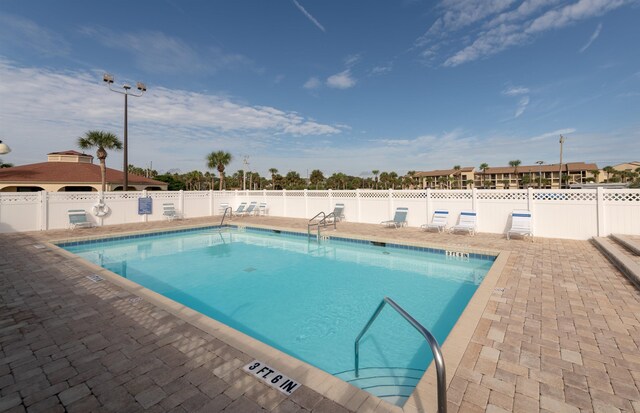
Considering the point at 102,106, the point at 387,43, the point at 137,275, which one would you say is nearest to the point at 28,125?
the point at 102,106

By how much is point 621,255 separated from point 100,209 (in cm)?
1805

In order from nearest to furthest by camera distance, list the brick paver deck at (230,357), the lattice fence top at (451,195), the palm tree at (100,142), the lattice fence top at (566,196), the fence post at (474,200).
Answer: the brick paver deck at (230,357) < the lattice fence top at (566,196) < the fence post at (474,200) < the lattice fence top at (451,195) < the palm tree at (100,142)

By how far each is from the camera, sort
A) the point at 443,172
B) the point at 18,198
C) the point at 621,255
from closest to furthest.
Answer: the point at 621,255 < the point at 18,198 < the point at 443,172

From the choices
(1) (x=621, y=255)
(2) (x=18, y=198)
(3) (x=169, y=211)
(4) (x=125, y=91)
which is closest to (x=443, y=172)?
(3) (x=169, y=211)

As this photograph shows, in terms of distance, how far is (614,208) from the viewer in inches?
313

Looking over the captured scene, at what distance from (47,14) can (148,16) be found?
129 inches

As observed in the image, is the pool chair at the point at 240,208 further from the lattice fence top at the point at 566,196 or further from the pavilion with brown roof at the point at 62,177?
the pavilion with brown roof at the point at 62,177

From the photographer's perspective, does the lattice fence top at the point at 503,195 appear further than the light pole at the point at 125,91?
No

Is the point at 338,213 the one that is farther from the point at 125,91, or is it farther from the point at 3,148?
the point at 125,91

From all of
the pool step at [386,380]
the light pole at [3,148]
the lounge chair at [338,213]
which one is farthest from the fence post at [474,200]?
the light pole at [3,148]

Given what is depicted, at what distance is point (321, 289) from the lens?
20.0ft

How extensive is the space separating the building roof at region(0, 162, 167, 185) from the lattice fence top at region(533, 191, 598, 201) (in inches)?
1200

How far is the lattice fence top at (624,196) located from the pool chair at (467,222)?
11.3ft

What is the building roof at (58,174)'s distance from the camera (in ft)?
70.0
